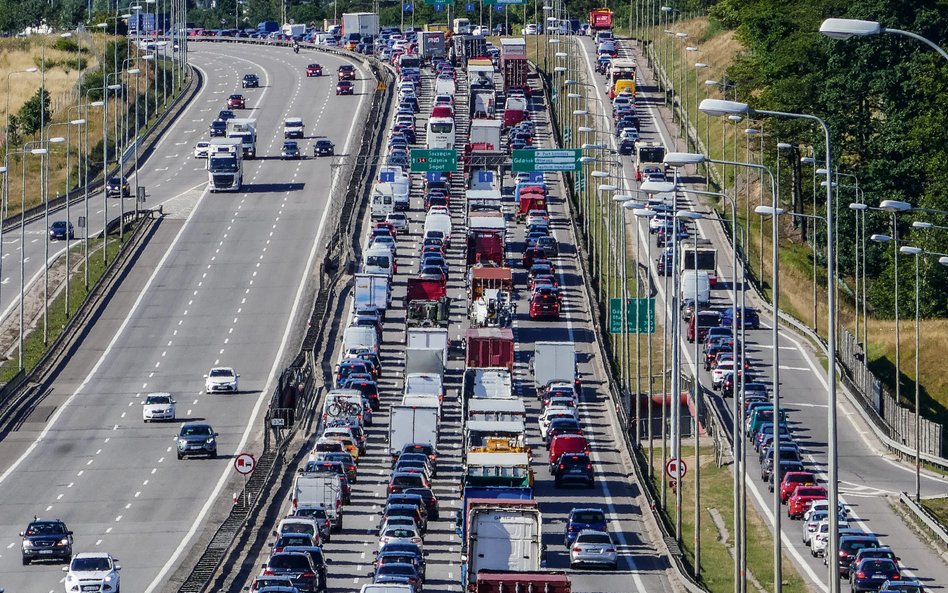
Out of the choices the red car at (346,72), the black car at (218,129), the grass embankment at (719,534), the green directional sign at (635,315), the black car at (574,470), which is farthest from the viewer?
the red car at (346,72)

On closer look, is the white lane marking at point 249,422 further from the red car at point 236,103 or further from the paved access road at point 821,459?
the red car at point 236,103

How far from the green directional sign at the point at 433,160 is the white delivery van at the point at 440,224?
1040 cm

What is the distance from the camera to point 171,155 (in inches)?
6393

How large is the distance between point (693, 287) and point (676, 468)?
142ft

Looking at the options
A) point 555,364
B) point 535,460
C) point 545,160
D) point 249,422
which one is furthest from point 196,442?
point 545,160

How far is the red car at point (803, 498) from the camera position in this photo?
74.0m

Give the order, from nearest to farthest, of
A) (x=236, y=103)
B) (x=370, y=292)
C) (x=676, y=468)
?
(x=676, y=468) < (x=370, y=292) < (x=236, y=103)

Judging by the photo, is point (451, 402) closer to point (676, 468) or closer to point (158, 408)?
point (158, 408)

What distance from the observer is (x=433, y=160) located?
138 m

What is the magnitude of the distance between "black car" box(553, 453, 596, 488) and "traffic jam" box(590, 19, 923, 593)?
20.7ft

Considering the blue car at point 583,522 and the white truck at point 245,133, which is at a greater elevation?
the white truck at point 245,133

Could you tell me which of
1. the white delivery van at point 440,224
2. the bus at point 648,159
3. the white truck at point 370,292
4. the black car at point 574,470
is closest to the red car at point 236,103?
the bus at point 648,159

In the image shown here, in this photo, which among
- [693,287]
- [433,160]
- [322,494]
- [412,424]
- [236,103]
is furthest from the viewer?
[236,103]

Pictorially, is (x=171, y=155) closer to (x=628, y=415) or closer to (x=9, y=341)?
(x=9, y=341)
